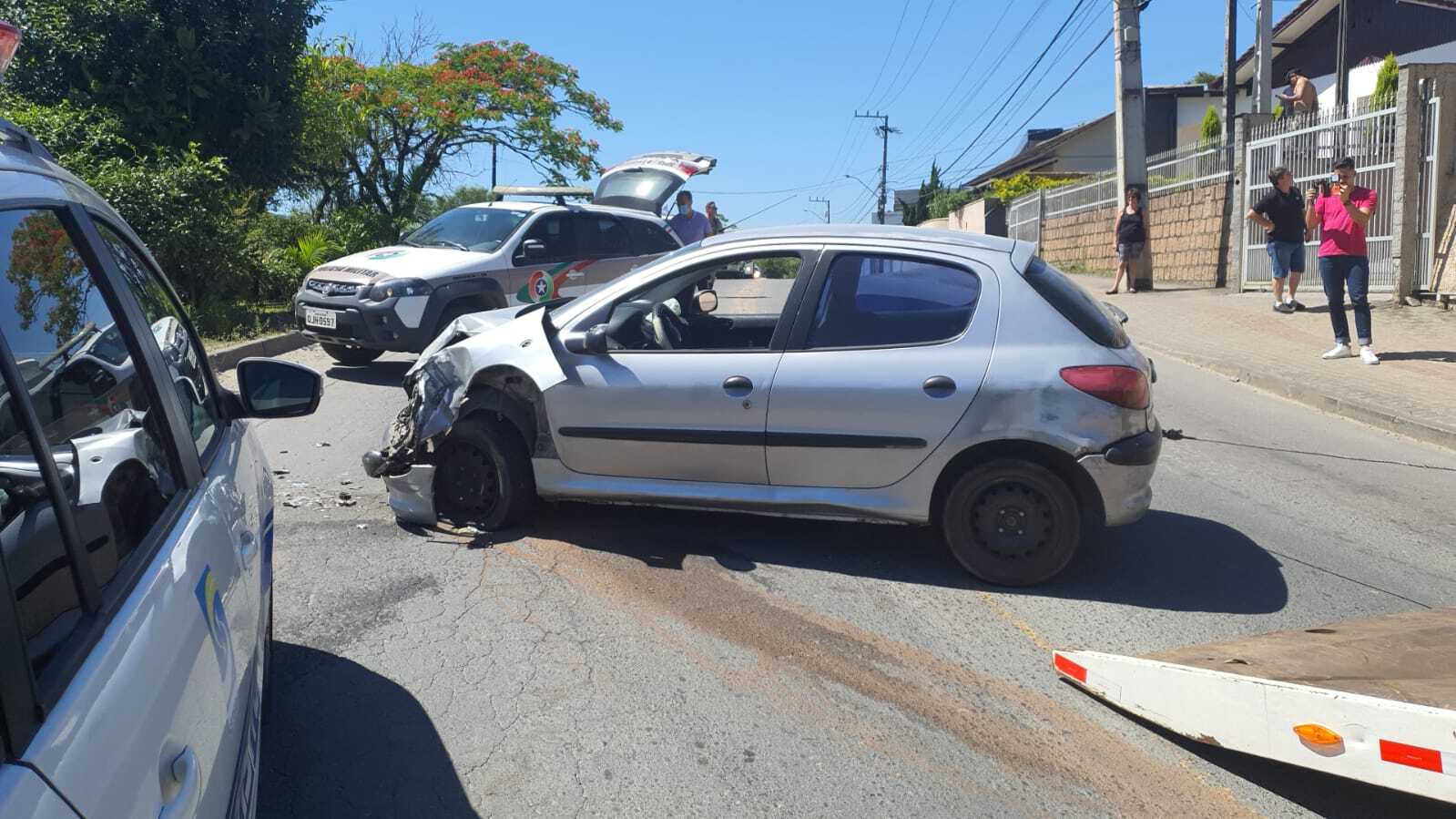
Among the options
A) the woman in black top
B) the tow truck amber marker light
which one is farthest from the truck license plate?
the woman in black top

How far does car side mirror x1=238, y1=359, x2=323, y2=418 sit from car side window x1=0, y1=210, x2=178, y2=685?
2.38 feet

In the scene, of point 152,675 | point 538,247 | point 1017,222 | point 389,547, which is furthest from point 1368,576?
point 1017,222

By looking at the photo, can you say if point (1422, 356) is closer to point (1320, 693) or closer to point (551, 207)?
point (551, 207)

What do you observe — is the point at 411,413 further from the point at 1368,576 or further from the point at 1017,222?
the point at 1017,222

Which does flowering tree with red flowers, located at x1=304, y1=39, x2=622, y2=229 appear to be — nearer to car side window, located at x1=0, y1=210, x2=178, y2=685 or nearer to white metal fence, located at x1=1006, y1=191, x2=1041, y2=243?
white metal fence, located at x1=1006, y1=191, x2=1041, y2=243

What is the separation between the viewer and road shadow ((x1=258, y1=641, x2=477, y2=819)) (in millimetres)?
3188

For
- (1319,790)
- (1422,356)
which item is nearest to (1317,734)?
(1319,790)

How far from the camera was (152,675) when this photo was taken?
1719 mm

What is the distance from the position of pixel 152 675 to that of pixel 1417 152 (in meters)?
15.7

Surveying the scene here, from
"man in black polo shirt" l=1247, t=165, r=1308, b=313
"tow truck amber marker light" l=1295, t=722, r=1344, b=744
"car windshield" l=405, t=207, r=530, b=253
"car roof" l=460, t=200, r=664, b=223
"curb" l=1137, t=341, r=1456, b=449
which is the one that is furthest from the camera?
"man in black polo shirt" l=1247, t=165, r=1308, b=313

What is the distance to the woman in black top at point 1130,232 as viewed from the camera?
62.4ft

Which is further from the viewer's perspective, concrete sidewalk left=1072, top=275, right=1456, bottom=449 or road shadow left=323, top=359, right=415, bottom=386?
road shadow left=323, top=359, right=415, bottom=386

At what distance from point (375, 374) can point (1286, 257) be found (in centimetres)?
1168

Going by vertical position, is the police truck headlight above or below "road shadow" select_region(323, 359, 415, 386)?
above
